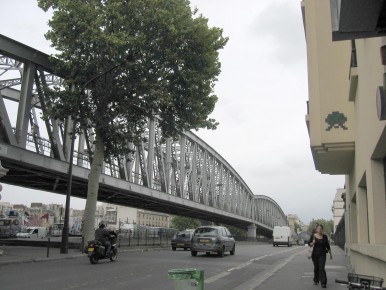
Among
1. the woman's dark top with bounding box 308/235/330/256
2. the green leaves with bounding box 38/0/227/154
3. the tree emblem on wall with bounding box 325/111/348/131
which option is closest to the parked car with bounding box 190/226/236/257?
the green leaves with bounding box 38/0/227/154

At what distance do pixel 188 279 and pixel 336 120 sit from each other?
8.36 metres

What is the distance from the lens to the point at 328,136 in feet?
41.3

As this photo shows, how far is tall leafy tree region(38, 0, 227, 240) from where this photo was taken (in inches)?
962

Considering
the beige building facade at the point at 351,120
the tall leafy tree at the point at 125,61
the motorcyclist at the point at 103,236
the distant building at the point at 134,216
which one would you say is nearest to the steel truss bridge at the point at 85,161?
the tall leafy tree at the point at 125,61

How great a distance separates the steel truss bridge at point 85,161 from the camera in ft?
88.2

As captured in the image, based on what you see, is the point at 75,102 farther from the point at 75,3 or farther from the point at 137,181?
the point at 137,181

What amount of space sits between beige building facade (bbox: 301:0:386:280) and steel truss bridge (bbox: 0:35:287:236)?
16.5 metres

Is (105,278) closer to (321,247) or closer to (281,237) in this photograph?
(321,247)

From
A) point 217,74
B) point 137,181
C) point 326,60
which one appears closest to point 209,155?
point 137,181

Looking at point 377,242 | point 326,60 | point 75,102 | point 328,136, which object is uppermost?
point 75,102

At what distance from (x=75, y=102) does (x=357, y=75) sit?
708 inches

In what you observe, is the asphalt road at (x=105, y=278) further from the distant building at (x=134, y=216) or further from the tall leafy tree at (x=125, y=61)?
the distant building at (x=134, y=216)

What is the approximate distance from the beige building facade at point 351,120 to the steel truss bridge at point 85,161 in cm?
1649

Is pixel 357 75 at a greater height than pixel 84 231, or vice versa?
pixel 357 75
